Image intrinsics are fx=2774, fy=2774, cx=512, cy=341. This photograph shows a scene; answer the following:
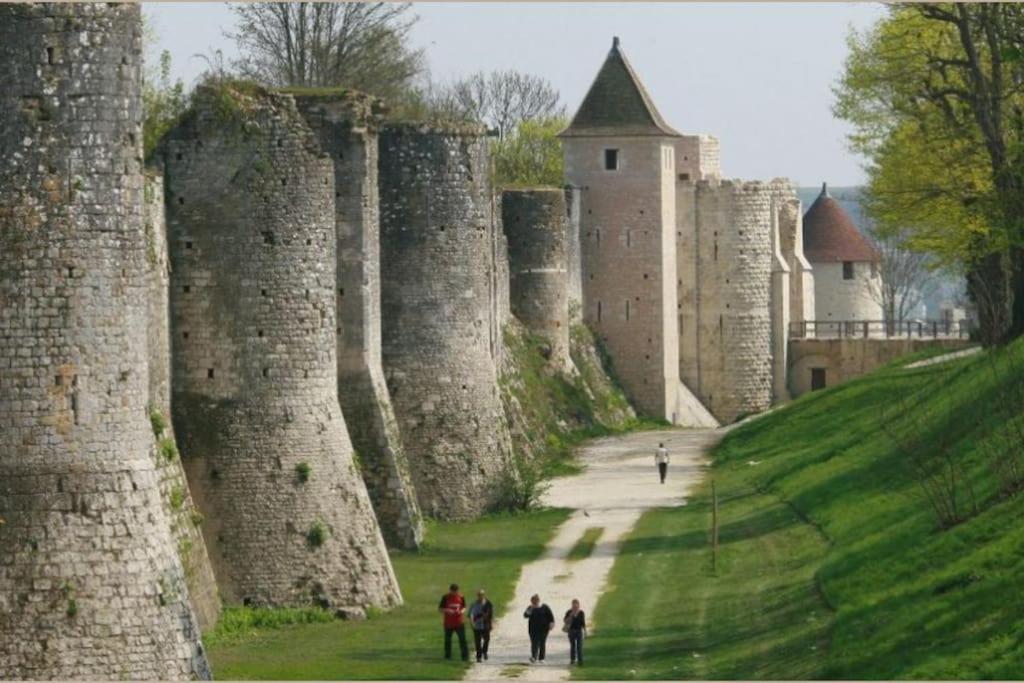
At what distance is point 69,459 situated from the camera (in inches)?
952

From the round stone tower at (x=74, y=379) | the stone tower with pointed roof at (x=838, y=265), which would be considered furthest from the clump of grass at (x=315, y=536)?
the stone tower with pointed roof at (x=838, y=265)

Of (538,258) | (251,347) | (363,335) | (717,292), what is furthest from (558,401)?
(251,347)

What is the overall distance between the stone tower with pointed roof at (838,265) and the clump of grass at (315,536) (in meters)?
67.1

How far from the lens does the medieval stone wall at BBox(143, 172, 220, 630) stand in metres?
30.7

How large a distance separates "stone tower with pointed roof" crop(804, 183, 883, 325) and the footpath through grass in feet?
194

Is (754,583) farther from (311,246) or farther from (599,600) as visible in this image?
(311,246)

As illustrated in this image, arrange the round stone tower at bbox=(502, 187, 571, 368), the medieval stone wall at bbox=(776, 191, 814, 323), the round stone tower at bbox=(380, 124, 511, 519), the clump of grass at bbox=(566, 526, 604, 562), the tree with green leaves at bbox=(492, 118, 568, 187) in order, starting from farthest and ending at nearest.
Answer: the tree with green leaves at bbox=(492, 118, 568, 187)
the medieval stone wall at bbox=(776, 191, 814, 323)
the round stone tower at bbox=(502, 187, 571, 368)
the round stone tower at bbox=(380, 124, 511, 519)
the clump of grass at bbox=(566, 526, 604, 562)

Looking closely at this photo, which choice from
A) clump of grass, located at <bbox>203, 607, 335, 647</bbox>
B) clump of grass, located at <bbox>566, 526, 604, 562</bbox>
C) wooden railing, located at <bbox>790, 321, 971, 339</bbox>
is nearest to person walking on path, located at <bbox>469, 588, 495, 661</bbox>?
clump of grass, located at <bbox>203, 607, 335, 647</bbox>

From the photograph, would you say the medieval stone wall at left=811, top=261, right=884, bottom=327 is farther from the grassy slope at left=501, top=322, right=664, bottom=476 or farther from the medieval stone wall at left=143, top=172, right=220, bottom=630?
the medieval stone wall at left=143, top=172, right=220, bottom=630

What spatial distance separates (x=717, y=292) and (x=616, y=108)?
7.17 metres

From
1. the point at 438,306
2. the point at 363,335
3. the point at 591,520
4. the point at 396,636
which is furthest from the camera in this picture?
the point at 591,520

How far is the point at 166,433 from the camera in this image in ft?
104

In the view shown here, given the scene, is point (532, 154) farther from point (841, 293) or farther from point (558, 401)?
point (558, 401)

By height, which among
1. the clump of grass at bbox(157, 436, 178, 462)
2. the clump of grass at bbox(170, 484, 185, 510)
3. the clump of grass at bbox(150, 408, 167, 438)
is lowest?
the clump of grass at bbox(170, 484, 185, 510)
